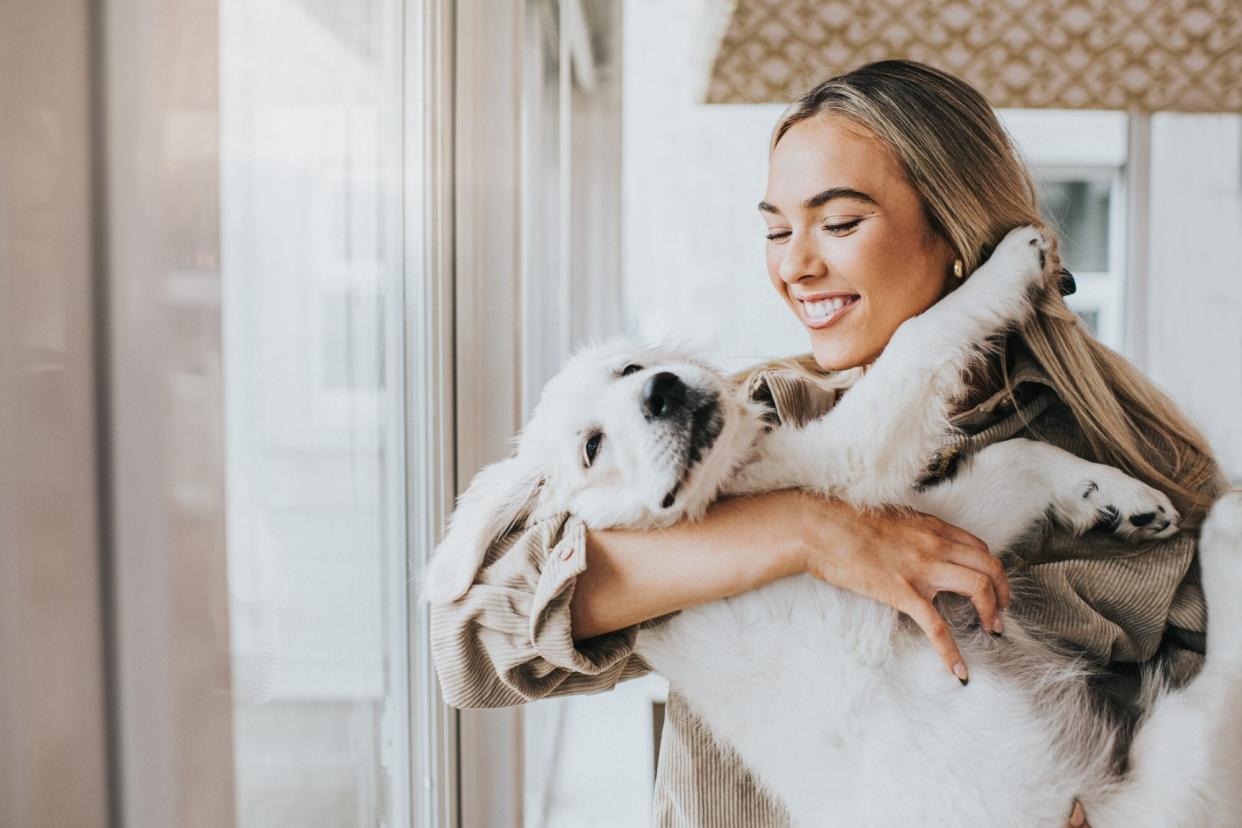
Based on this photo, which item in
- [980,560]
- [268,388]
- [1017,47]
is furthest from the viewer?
[1017,47]

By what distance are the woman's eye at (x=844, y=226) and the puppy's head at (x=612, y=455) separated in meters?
0.22

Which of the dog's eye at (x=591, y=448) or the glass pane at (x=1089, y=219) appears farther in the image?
the glass pane at (x=1089, y=219)

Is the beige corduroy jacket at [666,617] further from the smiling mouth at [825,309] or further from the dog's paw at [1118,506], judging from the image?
the smiling mouth at [825,309]

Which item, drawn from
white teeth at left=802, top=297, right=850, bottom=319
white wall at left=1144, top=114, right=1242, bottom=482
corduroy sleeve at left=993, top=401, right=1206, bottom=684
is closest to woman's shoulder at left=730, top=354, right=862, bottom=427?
white teeth at left=802, top=297, right=850, bottom=319

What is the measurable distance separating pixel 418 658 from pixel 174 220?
1.04m

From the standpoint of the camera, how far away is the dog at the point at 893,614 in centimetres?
85

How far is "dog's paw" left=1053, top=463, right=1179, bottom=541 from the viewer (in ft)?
2.96

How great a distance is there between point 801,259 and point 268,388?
614mm

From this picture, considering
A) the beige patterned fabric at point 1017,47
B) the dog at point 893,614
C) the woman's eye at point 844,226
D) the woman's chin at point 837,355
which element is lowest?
the dog at point 893,614

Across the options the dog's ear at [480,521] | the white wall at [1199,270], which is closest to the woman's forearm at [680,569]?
the dog's ear at [480,521]

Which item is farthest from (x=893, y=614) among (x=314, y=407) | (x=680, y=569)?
(x=314, y=407)

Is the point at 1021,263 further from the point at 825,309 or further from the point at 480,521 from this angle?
the point at 480,521

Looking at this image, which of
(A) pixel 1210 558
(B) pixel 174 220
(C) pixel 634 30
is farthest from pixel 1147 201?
(B) pixel 174 220

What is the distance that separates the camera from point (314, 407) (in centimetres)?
93
